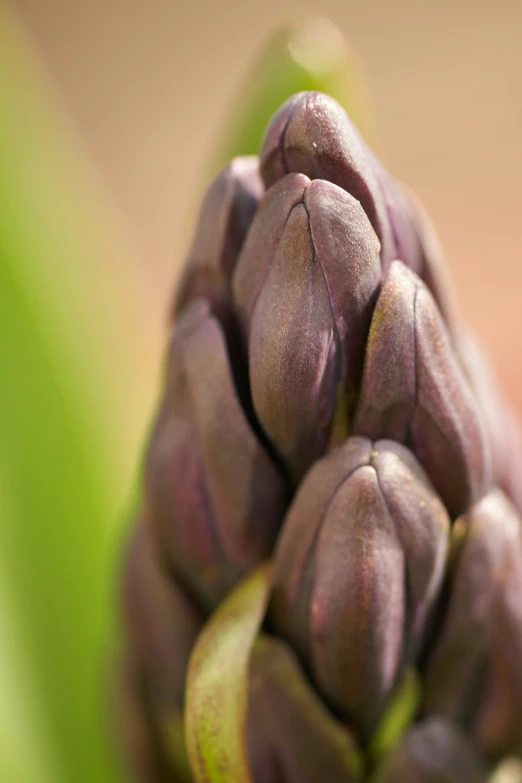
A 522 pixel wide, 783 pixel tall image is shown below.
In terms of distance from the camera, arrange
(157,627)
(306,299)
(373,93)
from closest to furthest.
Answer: (306,299)
(157,627)
(373,93)

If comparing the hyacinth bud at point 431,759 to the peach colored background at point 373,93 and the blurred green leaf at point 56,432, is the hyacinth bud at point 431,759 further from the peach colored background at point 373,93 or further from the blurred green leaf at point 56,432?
the peach colored background at point 373,93

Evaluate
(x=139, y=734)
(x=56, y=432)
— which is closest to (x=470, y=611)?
(x=139, y=734)

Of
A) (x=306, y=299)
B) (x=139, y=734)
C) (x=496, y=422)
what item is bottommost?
(x=139, y=734)

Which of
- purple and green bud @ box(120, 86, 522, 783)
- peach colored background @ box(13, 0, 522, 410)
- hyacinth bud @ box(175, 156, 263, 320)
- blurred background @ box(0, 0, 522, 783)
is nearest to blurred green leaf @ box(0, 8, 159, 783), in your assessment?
blurred background @ box(0, 0, 522, 783)

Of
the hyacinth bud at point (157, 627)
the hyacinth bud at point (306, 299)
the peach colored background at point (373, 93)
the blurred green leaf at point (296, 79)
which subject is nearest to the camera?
the hyacinth bud at point (306, 299)

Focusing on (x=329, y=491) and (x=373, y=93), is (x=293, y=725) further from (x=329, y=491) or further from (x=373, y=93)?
(x=373, y=93)

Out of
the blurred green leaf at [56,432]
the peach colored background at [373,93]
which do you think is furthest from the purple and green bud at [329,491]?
the peach colored background at [373,93]

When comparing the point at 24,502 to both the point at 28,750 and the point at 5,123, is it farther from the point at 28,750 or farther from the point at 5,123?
the point at 5,123
